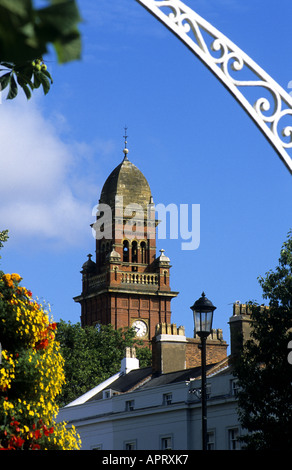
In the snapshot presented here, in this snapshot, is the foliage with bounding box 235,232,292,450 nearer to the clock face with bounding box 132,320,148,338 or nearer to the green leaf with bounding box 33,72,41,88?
the green leaf with bounding box 33,72,41,88

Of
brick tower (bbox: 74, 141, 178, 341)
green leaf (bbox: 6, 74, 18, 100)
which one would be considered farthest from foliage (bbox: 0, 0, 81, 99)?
brick tower (bbox: 74, 141, 178, 341)

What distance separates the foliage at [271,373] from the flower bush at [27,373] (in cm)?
1116

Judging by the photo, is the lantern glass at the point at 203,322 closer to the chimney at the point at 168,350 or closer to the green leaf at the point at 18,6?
the green leaf at the point at 18,6

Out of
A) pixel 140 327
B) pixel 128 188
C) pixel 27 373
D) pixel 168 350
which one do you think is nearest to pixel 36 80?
pixel 27 373

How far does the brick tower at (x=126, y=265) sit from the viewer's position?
4579 inches

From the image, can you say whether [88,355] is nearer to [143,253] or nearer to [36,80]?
[143,253]

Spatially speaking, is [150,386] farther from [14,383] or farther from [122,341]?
[122,341]

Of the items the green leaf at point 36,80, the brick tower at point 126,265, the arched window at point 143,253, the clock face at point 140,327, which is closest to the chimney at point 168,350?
the green leaf at point 36,80

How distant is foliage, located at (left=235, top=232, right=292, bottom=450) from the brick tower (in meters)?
81.2

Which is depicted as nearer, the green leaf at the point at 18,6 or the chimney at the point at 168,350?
the green leaf at the point at 18,6

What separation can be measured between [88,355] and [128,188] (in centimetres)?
3756

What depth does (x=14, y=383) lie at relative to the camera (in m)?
19.9

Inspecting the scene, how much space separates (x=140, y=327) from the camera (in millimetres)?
115625

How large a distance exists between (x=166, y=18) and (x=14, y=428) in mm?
15208
